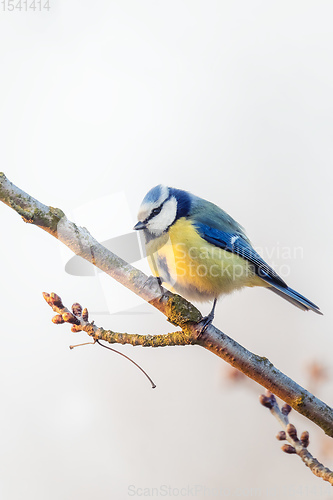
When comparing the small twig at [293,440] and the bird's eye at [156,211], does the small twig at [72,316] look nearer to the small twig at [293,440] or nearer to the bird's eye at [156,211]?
the small twig at [293,440]

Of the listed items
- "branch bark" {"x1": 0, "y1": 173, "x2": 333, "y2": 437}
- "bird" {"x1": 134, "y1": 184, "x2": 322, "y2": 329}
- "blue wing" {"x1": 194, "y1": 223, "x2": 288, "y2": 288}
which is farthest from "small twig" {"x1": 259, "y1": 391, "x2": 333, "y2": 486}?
"blue wing" {"x1": 194, "y1": 223, "x2": 288, "y2": 288}

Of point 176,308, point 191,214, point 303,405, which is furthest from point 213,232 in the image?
point 303,405

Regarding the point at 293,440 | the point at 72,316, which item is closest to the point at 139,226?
the point at 72,316

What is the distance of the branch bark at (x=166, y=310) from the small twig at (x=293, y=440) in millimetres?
30

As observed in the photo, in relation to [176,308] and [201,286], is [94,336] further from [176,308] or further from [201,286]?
[201,286]

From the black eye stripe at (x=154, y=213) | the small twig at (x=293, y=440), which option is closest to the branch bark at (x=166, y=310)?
the small twig at (x=293, y=440)

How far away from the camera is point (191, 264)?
1297mm

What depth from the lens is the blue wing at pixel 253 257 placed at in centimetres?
141

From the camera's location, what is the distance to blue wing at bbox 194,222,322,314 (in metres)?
1.41

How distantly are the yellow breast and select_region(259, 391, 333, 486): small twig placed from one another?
0.43m

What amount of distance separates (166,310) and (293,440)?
37cm

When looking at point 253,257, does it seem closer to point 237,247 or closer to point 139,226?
point 237,247

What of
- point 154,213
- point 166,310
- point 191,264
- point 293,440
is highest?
point 154,213

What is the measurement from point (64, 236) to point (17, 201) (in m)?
0.11
